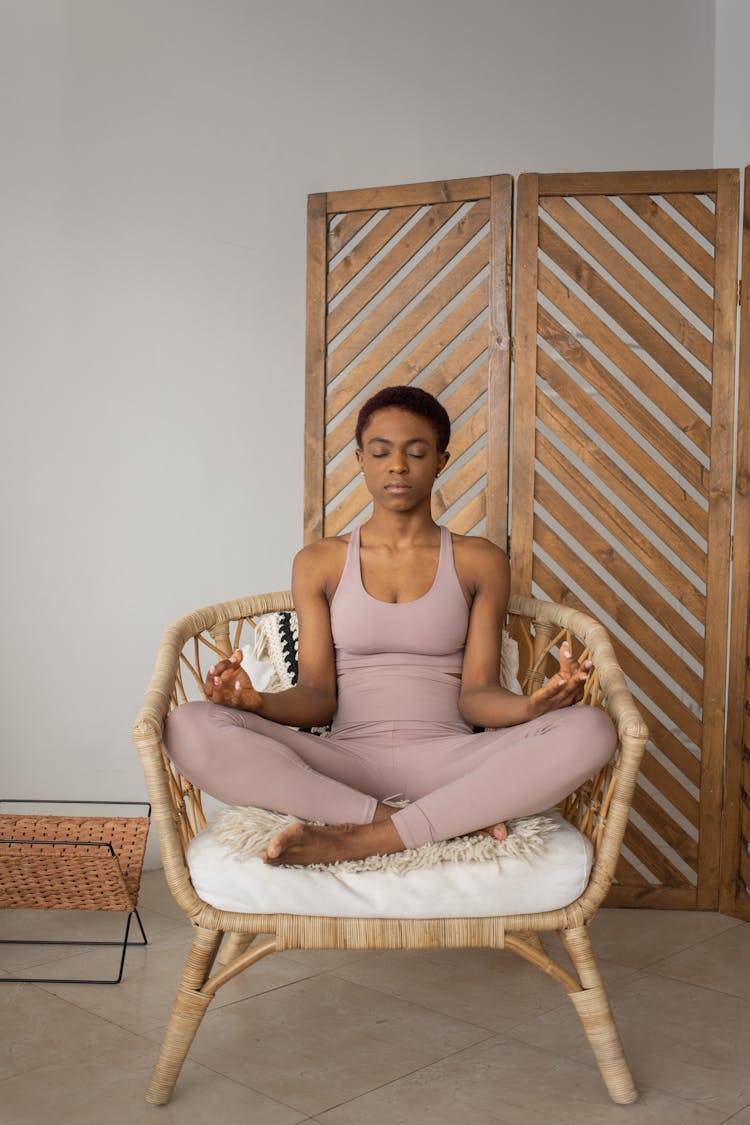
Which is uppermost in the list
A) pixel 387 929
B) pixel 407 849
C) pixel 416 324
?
pixel 416 324

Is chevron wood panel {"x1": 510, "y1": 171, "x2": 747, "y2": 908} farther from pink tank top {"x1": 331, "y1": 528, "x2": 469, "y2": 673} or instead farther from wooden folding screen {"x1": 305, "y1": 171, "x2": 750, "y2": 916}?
pink tank top {"x1": 331, "y1": 528, "x2": 469, "y2": 673}

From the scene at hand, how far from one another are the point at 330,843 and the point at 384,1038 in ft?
1.99

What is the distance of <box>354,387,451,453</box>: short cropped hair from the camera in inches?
98.5

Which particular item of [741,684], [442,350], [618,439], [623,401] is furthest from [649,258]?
[741,684]

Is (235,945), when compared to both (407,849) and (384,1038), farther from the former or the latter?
(407,849)

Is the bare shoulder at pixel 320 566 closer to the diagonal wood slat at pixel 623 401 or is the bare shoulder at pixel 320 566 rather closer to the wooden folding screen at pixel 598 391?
the wooden folding screen at pixel 598 391

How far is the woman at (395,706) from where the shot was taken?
6.44 feet

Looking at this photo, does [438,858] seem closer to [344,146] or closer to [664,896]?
[664,896]

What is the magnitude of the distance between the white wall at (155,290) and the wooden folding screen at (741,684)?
4.79 ft

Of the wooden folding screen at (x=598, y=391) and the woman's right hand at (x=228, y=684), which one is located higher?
the wooden folding screen at (x=598, y=391)

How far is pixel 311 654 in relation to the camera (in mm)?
2496

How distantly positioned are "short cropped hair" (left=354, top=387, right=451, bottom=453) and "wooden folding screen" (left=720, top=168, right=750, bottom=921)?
87cm

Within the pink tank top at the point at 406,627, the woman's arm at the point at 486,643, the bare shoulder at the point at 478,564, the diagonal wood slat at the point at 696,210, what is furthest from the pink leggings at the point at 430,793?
the diagonal wood slat at the point at 696,210

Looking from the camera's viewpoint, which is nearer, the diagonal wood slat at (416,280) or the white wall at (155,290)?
the diagonal wood slat at (416,280)
